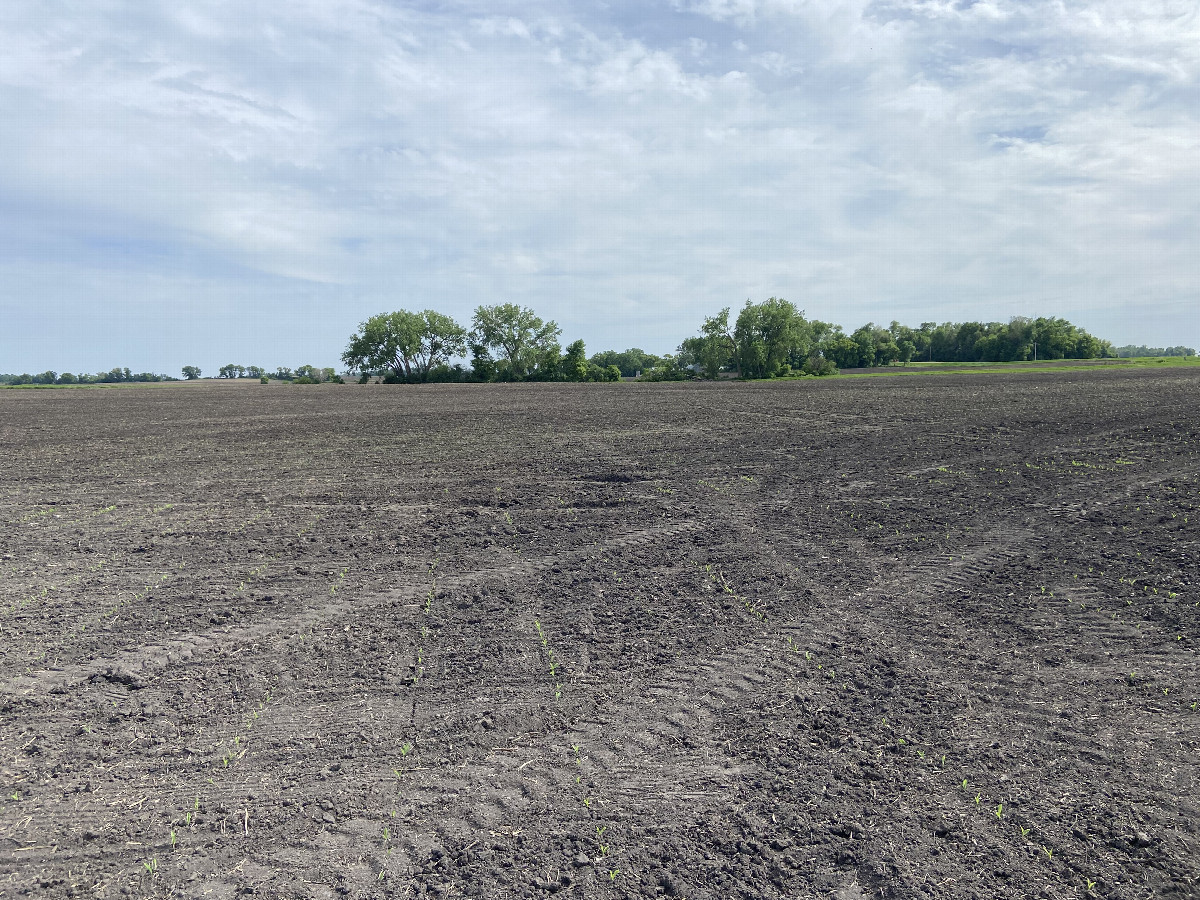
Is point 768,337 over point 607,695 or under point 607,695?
over

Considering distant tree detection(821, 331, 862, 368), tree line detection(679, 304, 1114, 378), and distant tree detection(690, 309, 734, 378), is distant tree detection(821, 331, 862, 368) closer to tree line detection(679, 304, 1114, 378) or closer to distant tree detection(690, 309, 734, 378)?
tree line detection(679, 304, 1114, 378)

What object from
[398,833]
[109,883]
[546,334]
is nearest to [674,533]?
[398,833]

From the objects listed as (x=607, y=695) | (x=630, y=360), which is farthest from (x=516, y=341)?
(x=607, y=695)

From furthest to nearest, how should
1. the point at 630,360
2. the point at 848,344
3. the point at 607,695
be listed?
the point at 630,360, the point at 848,344, the point at 607,695

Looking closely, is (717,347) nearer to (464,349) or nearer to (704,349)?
(704,349)

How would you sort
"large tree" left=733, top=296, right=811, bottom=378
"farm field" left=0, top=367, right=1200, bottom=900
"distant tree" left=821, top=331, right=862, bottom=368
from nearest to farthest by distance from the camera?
"farm field" left=0, top=367, right=1200, bottom=900, "large tree" left=733, top=296, right=811, bottom=378, "distant tree" left=821, top=331, right=862, bottom=368

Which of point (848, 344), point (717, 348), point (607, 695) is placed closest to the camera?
point (607, 695)

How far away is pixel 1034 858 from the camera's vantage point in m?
3.30

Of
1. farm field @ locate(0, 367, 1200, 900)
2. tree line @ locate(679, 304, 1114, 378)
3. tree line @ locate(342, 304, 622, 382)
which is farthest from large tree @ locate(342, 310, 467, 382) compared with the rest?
farm field @ locate(0, 367, 1200, 900)

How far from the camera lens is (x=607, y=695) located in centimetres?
495

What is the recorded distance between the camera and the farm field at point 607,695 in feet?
11.1

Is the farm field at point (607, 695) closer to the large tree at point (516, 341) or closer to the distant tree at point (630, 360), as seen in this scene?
the large tree at point (516, 341)

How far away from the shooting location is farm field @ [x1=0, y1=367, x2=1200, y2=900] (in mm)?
3381

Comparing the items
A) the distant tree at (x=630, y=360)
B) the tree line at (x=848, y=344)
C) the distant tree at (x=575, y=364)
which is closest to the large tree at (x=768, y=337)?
the tree line at (x=848, y=344)
